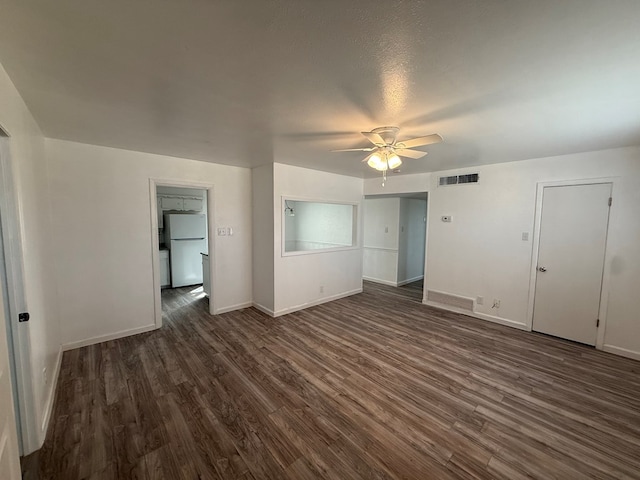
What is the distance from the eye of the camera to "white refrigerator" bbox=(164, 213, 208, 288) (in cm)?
570

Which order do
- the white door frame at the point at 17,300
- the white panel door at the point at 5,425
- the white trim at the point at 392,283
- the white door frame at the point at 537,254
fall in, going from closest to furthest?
the white panel door at the point at 5,425, the white door frame at the point at 17,300, the white door frame at the point at 537,254, the white trim at the point at 392,283

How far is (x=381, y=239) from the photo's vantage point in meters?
6.57

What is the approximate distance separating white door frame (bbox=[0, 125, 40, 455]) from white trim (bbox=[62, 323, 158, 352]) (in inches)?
67.7

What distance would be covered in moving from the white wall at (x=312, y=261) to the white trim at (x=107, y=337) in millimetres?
1835

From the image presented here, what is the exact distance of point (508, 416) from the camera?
7.12 feet

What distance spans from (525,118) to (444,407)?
2604mm

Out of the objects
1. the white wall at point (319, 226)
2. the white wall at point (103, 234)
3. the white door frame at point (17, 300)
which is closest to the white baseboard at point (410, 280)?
the white wall at point (319, 226)

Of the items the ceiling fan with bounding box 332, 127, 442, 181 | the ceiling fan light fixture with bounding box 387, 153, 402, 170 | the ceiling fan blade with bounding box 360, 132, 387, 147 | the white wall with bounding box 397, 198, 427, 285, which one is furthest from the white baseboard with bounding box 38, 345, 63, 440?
the white wall with bounding box 397, 198, 427, 285

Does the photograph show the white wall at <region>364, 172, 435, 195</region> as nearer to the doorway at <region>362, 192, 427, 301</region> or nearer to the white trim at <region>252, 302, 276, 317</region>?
the doorway at <region>362, 192, 427, 301</region>

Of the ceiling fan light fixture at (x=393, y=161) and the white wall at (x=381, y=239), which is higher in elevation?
the ceiling fan light fixture at (x=393, y=161)

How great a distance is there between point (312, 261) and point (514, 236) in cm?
324

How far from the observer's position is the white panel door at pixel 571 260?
3.34m

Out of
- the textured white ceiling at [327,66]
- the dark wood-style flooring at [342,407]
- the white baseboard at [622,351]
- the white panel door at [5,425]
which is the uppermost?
the textured white ceiling at [327,66]

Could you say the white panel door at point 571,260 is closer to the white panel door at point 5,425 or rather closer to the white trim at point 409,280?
the white trim at point 409,280
